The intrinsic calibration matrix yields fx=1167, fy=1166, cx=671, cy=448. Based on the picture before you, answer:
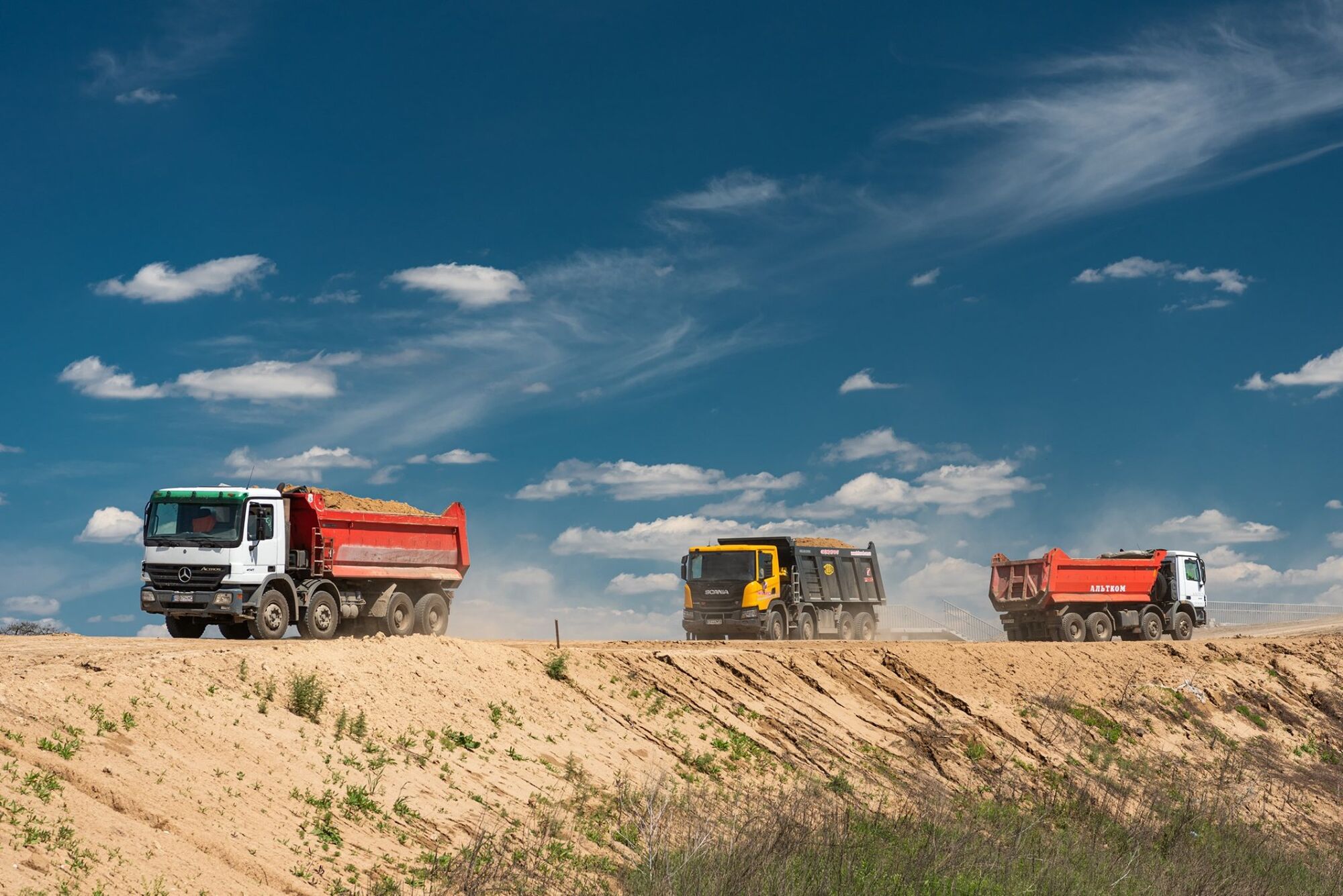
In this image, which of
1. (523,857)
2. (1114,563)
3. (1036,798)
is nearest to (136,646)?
(523,857)

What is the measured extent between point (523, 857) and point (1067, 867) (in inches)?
265

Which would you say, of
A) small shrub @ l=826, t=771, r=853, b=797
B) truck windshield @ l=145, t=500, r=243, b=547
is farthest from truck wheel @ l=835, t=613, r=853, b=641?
truck windshield @ l=145, t=500, r=243, b=547

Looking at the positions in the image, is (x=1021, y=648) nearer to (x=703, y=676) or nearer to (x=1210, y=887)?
(x=703, y=676)

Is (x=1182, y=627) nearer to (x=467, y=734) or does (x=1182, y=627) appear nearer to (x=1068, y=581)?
(x=1068, y=581)

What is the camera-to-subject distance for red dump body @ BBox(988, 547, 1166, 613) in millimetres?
36938

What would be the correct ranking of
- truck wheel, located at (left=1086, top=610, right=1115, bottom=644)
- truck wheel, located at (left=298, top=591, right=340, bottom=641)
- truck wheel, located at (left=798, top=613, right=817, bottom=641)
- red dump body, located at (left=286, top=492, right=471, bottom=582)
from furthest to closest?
truck wheel, located at (left=1086, top=610, right=1115, bottom=644) → truck wheel, located at (left=798, top=613, right=817, bottom=641) → red dump body, located at (left=286, top=492, right=471, bottom=582) → truck wheel, located at (left=298, top=591, right=340, bottom=641)

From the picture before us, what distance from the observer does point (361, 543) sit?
2497 centimetres

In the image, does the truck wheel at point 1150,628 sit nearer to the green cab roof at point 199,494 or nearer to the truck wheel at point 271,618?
the truck wheel at point 271,618

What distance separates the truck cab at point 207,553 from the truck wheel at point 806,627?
16.7 m

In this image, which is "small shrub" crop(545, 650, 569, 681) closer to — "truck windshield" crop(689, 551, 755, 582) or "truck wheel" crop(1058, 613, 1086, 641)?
"truck windshield" crop(689, 551, 755, 582)

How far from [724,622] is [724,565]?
1603 mm

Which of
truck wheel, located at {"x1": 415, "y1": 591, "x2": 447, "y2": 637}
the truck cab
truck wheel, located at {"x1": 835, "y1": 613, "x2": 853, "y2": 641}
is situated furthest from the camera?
truck wheel, located at {"x1": 835, "y1": 613, "x2": 853, "y2": 641}

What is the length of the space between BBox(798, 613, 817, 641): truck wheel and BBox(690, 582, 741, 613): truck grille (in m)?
2.94

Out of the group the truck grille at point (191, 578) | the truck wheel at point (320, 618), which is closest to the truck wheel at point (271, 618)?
the truck wheel at point (320, 618)
